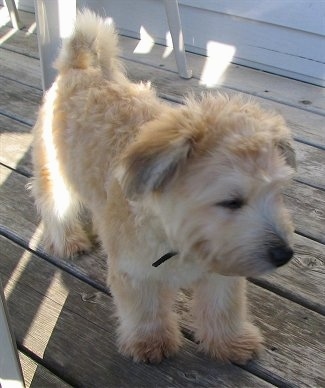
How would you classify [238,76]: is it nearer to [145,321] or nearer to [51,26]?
[51,26]

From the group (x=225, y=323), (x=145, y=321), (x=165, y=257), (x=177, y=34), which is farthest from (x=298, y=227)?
(x=177, y=34)

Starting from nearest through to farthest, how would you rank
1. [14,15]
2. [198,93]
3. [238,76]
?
[198,93] → [238,76] → [14,15]

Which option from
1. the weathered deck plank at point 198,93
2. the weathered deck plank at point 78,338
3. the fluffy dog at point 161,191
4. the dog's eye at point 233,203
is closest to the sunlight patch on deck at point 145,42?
the weathered deck plank at point 198,93

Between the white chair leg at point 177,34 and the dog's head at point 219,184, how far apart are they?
2.05 m

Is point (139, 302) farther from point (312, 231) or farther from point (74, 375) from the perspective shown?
point (312, 231)

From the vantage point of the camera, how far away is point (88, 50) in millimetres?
2041

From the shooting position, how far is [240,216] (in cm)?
133

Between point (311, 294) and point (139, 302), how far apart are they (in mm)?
636

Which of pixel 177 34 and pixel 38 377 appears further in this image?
pixel 177 34

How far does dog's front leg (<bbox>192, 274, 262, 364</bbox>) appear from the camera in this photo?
1.74 metres

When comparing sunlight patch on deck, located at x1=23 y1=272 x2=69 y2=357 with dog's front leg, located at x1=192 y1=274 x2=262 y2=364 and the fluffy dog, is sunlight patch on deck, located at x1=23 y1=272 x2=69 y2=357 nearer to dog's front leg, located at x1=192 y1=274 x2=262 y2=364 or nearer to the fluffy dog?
the fluffy dog

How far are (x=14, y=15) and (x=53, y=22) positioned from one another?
71.9 inches

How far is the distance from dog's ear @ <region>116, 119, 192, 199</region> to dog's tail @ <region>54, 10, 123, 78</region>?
742mm

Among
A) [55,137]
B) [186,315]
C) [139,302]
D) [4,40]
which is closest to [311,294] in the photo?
[186,315]
